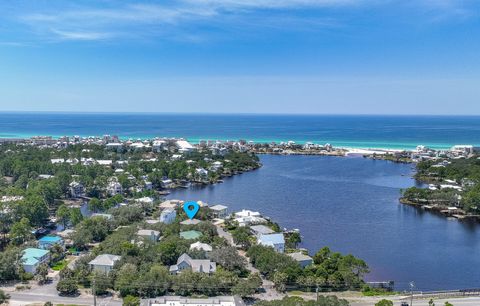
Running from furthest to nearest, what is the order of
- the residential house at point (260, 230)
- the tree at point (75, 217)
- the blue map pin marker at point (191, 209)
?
the blue map pin marker at point (191, 209), the tree at point (75, 217), the residential house at point (260, 230)

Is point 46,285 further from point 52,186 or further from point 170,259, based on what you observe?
point 52,186

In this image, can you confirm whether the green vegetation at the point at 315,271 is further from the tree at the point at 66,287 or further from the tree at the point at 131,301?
the tree at the point at 66,287

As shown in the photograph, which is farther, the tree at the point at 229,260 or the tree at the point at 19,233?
the tree at the point at 19,233

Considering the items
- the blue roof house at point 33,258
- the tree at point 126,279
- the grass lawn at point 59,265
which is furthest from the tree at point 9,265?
the tree at point 126,279

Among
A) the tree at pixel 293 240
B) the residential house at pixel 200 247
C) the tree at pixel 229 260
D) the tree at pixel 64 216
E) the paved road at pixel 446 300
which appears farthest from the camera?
the tree at pixel 64 216

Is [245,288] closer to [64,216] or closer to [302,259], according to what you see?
[302,259]

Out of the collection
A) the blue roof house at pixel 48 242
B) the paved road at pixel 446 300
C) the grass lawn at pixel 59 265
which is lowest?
the grass lawn at pixel 59 265

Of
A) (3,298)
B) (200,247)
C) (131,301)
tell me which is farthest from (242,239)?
(3,298)

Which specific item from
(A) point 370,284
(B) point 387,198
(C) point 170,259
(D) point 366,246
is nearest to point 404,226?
(D) point 366,246
